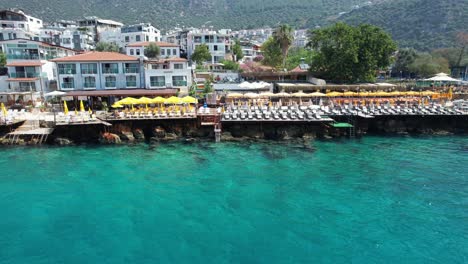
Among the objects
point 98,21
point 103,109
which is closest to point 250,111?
point 103,109

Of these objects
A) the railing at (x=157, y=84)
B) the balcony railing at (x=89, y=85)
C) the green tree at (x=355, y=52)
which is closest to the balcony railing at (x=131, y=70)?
the railing at (x=157, y=84)

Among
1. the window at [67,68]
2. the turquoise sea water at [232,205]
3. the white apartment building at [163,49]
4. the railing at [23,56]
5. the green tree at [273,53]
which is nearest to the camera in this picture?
the turquoise sea water at [232,205]

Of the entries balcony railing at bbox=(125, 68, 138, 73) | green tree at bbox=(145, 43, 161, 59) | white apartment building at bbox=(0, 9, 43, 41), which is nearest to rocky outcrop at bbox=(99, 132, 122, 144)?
balcony railing at bbox=(125, 68, 138, 73)

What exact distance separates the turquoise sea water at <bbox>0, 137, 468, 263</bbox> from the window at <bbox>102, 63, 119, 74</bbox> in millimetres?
16460

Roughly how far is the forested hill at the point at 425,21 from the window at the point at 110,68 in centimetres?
11699

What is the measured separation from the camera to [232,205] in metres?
21.8

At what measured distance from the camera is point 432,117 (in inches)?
1609

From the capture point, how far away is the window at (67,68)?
4500 cm

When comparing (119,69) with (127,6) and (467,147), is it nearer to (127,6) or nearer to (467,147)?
(467,147)

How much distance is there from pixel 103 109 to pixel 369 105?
3529cm

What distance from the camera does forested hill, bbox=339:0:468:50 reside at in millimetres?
Result: 121688

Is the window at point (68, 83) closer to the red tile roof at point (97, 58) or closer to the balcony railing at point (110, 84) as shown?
the red tile roof at point (97, 58)

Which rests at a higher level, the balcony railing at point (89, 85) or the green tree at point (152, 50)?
the green tree at point (152, 50)

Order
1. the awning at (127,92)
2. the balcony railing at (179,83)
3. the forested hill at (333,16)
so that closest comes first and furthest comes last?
the awning at (127,92), the balcony railing at (179,83), the forested hill at (333,16)
